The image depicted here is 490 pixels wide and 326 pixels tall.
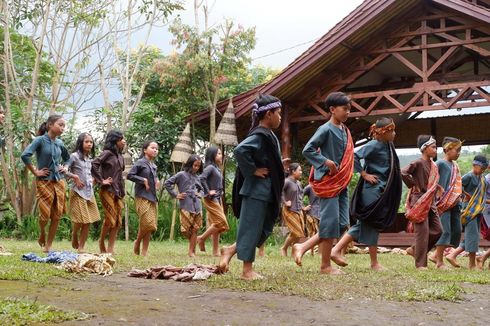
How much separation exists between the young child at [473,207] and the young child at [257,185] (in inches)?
137

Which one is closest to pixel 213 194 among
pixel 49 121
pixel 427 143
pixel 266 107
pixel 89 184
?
pixel 89 184

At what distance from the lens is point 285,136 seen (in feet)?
47.7

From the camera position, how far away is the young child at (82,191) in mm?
8602

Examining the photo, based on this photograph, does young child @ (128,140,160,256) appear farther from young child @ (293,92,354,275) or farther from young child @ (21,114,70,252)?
young child @ (293,92,354,275)

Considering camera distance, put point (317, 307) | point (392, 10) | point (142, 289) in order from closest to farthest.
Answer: point (317, 307)
point (142, 289)
point (392, 10)

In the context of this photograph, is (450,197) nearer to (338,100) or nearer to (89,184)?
(338,100)

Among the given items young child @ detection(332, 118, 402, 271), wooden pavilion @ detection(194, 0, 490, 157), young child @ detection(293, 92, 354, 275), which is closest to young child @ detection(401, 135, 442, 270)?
young child @ detection(332, 118, 402, 271)

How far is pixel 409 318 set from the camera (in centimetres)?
392

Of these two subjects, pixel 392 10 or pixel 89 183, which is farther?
pixel 392 10

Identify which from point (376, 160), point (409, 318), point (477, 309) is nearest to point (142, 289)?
point (409, 318)

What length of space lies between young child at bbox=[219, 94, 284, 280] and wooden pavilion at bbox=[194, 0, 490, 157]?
7.99m

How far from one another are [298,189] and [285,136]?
392 centimetres

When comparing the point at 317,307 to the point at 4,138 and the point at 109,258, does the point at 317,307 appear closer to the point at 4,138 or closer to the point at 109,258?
the point at 109,258

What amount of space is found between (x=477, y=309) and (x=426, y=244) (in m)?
2.90
